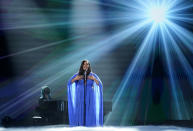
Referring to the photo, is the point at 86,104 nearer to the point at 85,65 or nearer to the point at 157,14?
the point at 85,65

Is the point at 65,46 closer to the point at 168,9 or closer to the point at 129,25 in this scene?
the point at 129,25

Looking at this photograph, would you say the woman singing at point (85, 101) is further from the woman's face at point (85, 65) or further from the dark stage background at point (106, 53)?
the dark stage background at point (106, 53)

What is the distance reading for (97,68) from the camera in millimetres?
10203

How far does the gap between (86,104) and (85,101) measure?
0.19ft

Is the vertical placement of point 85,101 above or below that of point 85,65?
below

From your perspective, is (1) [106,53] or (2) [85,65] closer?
(2) [85,65]

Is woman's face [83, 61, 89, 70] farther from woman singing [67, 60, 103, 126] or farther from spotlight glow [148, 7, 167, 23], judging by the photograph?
spotlight glow [148, 7, 167, 23]

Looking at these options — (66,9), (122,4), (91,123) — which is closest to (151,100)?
(122,4)

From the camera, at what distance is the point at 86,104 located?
17.1ft

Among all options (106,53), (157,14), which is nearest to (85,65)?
(106,53)

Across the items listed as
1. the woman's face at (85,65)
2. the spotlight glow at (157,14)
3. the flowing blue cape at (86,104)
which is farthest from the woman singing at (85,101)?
the spotlight glow at (157,14)

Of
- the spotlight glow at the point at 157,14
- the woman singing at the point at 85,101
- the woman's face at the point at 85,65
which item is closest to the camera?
the woman's face at the point at 85,65

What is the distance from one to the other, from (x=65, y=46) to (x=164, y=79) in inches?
143

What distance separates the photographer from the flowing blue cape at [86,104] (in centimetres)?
520
